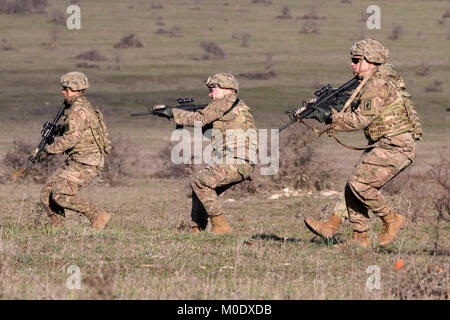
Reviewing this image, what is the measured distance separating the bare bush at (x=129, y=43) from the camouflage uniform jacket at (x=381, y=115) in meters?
34.4

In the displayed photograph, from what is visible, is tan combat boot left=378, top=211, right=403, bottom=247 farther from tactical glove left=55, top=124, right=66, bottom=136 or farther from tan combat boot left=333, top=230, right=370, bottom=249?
tactical glove left=55, top=124, right=66, bottom=136

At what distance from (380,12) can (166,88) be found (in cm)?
2177

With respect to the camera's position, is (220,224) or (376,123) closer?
(376,123)

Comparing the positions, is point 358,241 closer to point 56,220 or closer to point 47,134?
point 56,220

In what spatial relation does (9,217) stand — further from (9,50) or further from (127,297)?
(9,50)

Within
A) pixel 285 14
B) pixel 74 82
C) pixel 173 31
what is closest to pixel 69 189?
pixel 74 82

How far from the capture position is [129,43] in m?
42.8

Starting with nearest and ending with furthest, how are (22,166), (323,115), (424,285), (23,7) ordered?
(424,285) < (323,115) < (22,166) < (23,7)

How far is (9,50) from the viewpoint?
40.2 meters

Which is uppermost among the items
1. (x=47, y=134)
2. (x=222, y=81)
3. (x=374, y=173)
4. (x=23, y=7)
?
(x=23, y=7)

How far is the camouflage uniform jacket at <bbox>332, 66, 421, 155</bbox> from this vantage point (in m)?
8.64

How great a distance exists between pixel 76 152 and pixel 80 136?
0.21m

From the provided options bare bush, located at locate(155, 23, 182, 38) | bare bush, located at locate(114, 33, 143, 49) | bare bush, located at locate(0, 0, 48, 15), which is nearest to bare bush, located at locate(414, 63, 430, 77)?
bare bush, located at locate(155, 23, 182, 38)

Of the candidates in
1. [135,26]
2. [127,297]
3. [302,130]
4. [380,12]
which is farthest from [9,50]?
[127,297]
